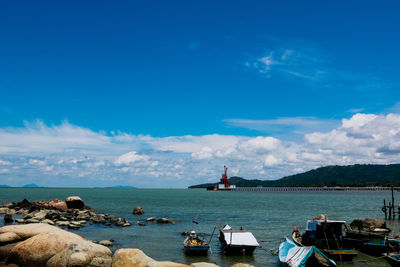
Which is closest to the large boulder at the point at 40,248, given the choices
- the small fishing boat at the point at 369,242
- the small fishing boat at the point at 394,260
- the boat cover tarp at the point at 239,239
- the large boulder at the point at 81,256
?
the large boulder at the point at 81,256

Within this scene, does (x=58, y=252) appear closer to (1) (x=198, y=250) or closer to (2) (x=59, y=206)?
(1) (x=198, y=250)

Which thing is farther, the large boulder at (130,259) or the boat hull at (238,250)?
the boat hull at (238,250)

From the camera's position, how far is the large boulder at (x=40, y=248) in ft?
66.3

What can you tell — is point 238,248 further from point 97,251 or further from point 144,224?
point 144,224

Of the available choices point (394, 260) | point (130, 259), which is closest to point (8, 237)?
point (130, 259)

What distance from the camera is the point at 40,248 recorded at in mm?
20531

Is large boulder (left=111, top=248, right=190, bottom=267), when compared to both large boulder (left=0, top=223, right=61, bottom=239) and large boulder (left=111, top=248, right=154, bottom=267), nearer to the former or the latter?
large boulder (left=111, top=248, right=154, bottom=267)

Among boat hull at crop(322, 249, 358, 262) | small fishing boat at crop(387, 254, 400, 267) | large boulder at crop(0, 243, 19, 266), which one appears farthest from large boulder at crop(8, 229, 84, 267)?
small fishing boat at crop(387, 254, 400, 267)

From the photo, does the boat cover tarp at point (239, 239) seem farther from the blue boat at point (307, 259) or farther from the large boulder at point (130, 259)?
the large boulder at point (130, 259)

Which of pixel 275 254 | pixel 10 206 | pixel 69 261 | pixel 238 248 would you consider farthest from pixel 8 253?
pixel 10 206

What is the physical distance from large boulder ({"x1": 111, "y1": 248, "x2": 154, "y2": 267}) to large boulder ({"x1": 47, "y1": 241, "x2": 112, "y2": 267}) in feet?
2.59

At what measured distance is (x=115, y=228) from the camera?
47125 mm

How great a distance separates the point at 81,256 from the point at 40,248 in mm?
3525

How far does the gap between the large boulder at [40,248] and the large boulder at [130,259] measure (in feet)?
12.1
